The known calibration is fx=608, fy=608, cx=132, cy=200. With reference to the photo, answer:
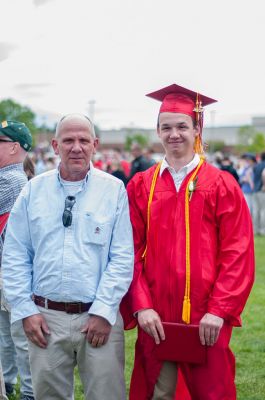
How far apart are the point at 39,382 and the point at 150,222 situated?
1.17 m

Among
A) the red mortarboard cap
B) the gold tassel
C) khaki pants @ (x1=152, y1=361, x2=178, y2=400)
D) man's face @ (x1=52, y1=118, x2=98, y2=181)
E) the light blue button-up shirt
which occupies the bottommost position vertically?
khaki pants @ (x1=152, y1=361, x2=178, y2=400)

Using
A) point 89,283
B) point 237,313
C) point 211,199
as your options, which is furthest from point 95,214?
point 237,313

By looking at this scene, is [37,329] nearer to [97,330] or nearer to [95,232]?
[97,330]

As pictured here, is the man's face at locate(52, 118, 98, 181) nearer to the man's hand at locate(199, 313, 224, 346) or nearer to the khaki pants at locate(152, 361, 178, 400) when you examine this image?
the man's hand at locate(199, 313, 224, 346)

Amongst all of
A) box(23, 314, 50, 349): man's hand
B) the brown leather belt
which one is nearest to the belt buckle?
the brown leather belt

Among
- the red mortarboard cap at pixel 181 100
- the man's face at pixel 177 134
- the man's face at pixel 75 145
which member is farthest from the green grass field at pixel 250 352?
the red mortarboard cap at pixel 181 100

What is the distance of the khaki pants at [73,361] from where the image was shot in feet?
11.7

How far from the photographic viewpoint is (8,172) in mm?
4598

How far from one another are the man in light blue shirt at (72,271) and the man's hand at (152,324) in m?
0.16

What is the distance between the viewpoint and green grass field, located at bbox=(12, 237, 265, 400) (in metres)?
5.24

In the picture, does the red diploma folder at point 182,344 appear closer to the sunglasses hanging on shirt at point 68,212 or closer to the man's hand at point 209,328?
the man's hand at point 209,328

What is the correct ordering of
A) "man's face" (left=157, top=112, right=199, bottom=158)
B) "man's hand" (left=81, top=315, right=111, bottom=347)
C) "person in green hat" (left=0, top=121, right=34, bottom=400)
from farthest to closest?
"person in green hat" (left=0, top=121, right=34, bottom=400) → "man's face" (left=157, top=112, right=199, bottom=158) → "man's hand" (left=81, top=315, right=111, bottom=347)

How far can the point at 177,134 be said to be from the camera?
3.69 m

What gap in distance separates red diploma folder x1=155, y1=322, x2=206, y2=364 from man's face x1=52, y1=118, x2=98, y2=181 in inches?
41.6
